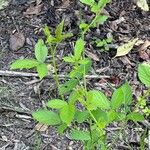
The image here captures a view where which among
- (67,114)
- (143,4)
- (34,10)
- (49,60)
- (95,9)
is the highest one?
(95,9)

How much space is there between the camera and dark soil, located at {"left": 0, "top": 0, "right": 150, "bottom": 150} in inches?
100

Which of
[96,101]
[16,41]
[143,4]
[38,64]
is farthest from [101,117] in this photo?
[143,4]

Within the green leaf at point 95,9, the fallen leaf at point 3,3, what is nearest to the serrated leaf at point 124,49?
the fallen leaf at point 3,3

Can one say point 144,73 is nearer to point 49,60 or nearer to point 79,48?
point 79,48

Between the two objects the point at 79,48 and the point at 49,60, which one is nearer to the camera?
the point at 79,48

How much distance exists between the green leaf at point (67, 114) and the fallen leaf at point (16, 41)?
4.96ft

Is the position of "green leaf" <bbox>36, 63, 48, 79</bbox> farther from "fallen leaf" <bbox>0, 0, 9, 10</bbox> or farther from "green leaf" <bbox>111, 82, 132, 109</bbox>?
"fallen leaf" <bbox>0, 0, 9, 10</bbox>

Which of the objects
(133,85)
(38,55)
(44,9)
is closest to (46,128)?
(133,85)

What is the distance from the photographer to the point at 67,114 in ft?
5.45

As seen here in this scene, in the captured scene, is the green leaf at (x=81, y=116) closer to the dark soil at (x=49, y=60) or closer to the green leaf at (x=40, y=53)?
the green leaf at (x=40, y=53)

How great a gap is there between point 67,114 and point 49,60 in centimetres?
139

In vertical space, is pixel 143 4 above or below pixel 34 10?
above

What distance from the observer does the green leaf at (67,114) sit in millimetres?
1647

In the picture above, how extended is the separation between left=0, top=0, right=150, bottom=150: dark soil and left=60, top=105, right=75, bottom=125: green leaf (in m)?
0.87
